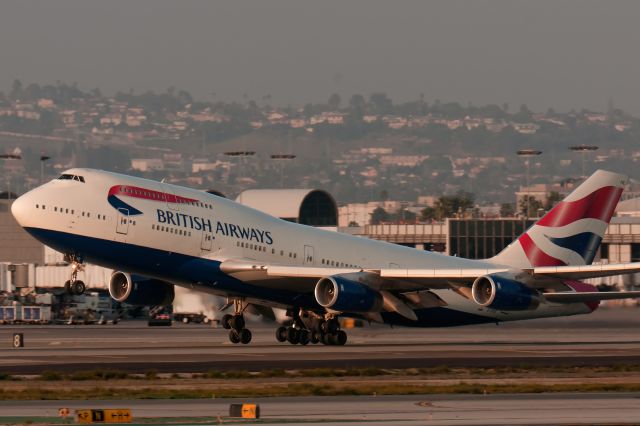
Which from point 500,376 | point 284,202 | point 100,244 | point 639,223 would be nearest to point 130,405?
point 500,376

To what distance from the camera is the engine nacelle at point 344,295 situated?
5122 cm

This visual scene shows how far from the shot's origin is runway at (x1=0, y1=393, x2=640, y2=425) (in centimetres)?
2672

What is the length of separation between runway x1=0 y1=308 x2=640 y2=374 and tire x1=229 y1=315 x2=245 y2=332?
79cm

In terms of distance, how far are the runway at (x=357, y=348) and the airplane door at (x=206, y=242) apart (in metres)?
4.13

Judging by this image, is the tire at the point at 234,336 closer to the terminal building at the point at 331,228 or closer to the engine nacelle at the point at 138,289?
the engine nacelle at the point at 138,289

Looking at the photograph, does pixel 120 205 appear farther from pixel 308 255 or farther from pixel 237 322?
→ pixel 308 255

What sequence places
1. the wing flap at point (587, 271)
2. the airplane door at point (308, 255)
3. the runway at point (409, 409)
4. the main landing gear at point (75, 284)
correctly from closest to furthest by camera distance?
the runway at point (409, 409)
the main landing gear at point (75, 284)
the wing flap at point (587, 271)
the airplane door at point (308, 255)

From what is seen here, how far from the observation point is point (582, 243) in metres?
60.0

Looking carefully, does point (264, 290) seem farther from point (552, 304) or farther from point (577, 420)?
point (577, 420)

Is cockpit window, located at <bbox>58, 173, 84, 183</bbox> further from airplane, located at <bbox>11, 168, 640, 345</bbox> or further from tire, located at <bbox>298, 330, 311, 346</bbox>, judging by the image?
tire, located at <bbox>298, 330, 311, 346</bbox>

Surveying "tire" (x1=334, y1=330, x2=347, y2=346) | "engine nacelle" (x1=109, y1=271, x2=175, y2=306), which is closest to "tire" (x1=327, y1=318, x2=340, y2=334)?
"tire" (x1=334, y1=330, x2=347, y2=346)

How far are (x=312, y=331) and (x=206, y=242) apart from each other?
6.38 meters

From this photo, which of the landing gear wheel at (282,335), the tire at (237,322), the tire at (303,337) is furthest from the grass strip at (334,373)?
the landing gear wheel at (282,335)

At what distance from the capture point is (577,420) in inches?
1046
